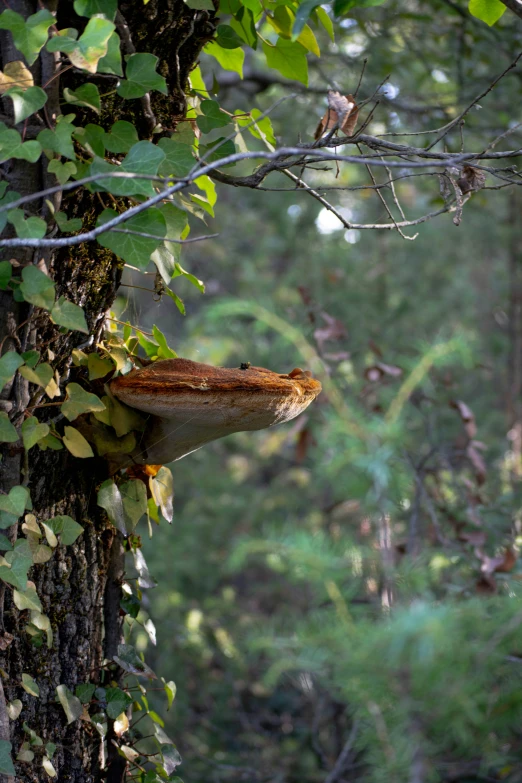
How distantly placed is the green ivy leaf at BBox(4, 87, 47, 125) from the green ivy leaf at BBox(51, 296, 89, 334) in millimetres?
209

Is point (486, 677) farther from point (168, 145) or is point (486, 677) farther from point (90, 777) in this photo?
point (168, 145)

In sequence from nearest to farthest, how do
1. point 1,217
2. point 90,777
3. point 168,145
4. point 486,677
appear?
point 1,217
point 168,145
point 90,777
point 486,677

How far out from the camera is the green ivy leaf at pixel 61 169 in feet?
2.63

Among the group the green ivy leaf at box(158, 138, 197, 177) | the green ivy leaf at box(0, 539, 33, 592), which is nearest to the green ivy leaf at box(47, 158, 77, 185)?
the green ivy leaf at box(158, 138, 197, 177)

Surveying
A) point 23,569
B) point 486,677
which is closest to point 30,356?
point 23,569

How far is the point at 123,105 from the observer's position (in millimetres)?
927

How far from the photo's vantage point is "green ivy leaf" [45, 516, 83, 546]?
91 centimetres

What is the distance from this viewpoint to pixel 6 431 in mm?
829

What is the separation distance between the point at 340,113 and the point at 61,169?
1.29ft

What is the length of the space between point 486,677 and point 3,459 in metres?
1.78

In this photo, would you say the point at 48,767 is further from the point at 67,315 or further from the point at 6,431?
the point at 67,315

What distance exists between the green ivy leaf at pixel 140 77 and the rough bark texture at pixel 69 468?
61 millimetres

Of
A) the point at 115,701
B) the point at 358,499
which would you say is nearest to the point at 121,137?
the point at 115,701

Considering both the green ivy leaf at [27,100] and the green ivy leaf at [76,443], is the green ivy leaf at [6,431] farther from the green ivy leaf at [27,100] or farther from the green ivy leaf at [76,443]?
the green ivy leaf at [27,100]
